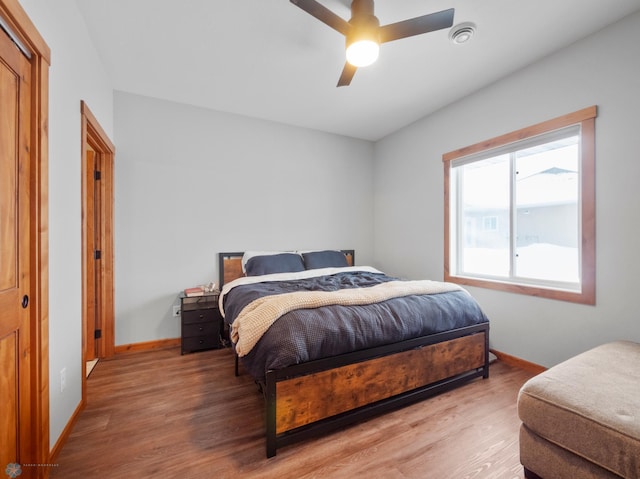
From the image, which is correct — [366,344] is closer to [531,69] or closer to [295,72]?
[295,72]

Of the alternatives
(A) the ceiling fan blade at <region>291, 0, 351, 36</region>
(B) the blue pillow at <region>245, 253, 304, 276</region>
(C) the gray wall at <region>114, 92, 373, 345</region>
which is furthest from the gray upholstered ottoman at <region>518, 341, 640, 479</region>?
(C) the gray wall at <region>114, 92, 373, 345</region>

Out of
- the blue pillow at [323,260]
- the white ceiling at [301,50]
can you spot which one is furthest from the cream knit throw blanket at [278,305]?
the white ceiling at [301,50]

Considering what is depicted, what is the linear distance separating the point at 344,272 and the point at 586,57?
9.04 feet

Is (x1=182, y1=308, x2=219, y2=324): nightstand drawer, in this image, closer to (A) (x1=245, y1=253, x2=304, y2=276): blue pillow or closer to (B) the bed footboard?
(A) (x1=245, y1=253, x2=304, y2=276): blue pillow

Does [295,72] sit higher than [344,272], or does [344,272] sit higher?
[295,72]

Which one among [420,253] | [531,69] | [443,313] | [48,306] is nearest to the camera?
[48,306]

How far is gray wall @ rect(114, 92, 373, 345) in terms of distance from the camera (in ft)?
9.72

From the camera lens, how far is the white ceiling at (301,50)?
75.1 inches

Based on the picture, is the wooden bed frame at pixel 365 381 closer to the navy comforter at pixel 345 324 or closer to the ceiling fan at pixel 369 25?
the navy comforter at pixel 345 324

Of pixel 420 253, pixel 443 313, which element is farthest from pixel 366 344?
pixel 420 253

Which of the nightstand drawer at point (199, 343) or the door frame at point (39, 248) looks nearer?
the door frame at point (39, 248)

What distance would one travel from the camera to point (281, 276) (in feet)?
9.68

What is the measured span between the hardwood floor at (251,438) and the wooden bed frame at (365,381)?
9 centimetres

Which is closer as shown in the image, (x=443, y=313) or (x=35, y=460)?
(x=35, y=460)
